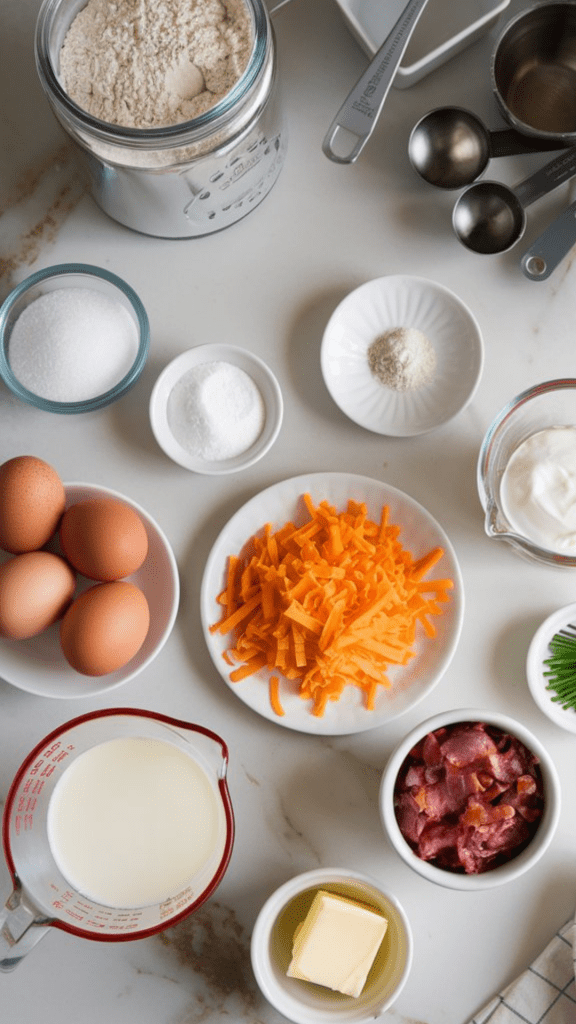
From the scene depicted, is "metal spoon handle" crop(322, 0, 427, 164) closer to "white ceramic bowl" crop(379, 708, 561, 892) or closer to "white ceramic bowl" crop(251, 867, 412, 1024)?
"white ceramic bowl" crop(379, 708, 561, 892)

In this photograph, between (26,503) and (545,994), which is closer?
(26,503)

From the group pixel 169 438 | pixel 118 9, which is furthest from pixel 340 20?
pixel 169 438

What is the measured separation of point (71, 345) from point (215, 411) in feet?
0.75

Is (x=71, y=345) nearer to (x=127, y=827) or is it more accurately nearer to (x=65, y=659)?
(x=65, y=659)

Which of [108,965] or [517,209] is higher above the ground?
[517,209]

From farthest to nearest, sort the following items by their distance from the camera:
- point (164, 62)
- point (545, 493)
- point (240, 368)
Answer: point (240, 368)
point (545, 493)
point (164, 62)

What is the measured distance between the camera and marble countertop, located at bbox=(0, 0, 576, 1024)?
4.58 feet

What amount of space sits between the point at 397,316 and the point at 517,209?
0.24 m

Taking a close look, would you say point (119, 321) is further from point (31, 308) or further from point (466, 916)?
point (466, 916)

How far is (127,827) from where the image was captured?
1253 mm

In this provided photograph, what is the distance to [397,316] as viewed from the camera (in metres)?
1.43

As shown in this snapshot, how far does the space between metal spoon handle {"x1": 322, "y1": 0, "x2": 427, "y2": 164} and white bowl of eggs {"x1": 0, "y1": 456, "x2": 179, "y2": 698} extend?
61cm

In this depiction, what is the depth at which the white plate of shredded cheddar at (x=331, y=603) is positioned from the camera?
1296 mm

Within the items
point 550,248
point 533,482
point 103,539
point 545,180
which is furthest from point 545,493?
point 103,539
